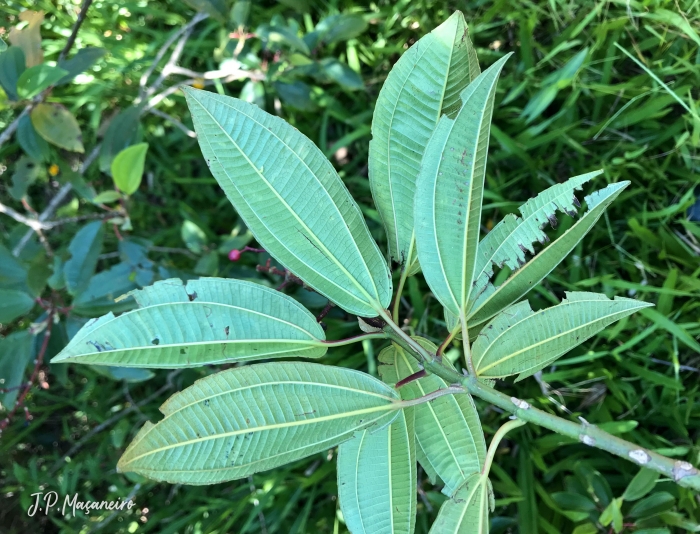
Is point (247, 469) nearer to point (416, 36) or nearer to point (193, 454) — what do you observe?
point (193, 454)

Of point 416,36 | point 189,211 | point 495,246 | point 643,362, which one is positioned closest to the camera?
point 495,246

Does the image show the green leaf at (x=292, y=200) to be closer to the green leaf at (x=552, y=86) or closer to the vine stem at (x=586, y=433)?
the vine stem at (x=586, y=433)

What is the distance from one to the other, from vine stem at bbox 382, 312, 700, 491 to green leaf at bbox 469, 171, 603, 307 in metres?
0.11

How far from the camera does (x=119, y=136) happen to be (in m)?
1.27

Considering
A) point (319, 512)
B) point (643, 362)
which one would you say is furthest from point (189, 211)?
point (643, 362)

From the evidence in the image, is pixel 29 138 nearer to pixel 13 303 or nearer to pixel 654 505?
pixel 13 303

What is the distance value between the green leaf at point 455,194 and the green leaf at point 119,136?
960mm

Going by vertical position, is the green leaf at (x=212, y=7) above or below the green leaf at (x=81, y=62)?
above

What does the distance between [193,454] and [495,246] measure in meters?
0.48

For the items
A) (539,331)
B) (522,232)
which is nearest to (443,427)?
(539,331)

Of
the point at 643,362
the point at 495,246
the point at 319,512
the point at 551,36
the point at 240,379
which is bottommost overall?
the point at 319,512

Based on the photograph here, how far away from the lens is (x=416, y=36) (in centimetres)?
155

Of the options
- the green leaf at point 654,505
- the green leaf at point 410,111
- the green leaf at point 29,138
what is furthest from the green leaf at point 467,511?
the green leaf at point 29,138

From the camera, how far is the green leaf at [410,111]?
66cm
